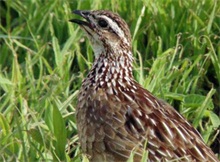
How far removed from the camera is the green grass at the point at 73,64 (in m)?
6.41

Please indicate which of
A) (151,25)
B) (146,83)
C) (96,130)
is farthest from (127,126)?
(151,25)

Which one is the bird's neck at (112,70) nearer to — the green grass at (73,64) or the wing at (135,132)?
the wing at (135,132)

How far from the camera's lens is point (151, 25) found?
779cm

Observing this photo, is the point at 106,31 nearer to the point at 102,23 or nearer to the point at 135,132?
the point at 102,23

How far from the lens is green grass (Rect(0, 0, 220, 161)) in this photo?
6406 millimetres

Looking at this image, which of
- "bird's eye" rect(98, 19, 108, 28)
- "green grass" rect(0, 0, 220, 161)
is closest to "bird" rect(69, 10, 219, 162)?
"bird's eye" rect(98, 19, 108, 28)

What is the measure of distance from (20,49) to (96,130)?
1.92 meters

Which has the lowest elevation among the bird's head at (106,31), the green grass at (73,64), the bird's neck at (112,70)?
the green grass at (73,64)

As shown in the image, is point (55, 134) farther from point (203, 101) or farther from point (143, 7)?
point (143, 7)

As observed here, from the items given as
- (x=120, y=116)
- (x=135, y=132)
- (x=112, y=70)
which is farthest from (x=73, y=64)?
(x=135, y=132)

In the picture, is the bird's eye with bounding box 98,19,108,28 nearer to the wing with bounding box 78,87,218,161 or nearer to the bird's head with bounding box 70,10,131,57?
the bird's head with bounding box 70,10,131,57

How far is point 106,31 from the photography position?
21.3ft

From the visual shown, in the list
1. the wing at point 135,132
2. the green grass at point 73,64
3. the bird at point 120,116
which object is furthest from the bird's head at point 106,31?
the green grass at point 73,64

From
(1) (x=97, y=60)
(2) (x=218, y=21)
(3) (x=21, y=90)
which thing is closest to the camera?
(1) (x=97, y=60)
